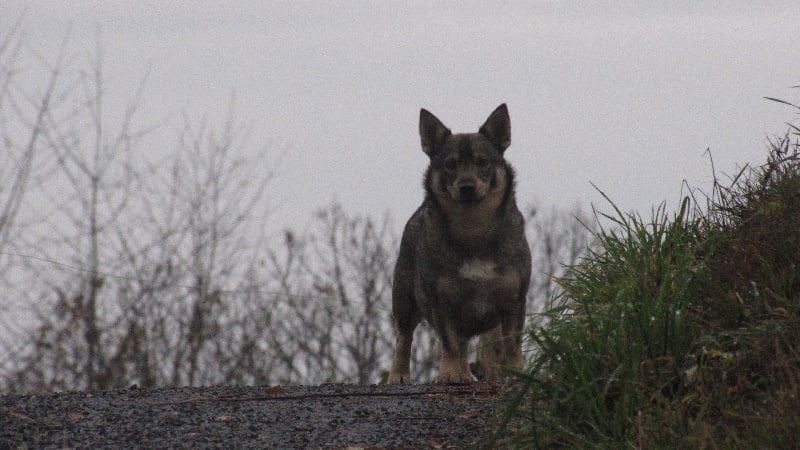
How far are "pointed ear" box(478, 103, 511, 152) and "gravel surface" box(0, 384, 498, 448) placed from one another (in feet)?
7.97

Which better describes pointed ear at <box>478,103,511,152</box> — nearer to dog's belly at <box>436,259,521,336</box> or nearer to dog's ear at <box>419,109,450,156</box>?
dog's ear at <box>419,109,450,156</box>

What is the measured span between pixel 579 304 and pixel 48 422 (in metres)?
3.12

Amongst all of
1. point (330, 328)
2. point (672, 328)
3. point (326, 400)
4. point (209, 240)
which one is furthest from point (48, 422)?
point (330, 328)

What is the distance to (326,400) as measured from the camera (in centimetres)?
720

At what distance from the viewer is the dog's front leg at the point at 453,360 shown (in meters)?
8.52

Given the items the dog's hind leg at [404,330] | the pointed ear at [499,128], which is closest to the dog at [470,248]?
the pointed ear at [499,128]

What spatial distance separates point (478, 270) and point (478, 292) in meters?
0.17

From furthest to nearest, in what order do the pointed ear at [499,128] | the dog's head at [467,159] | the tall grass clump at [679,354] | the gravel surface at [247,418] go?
the pointed ear at [499,128], the dog's head at [467,159], the gravel surface at [247,418], the tall grass clump at [679,354]

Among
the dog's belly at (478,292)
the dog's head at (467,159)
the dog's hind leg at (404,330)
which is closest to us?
the dog's belly at (478,292)

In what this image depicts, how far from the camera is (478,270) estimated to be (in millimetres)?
8766

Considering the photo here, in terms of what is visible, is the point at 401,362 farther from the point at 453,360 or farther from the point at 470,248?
the point at 470,248

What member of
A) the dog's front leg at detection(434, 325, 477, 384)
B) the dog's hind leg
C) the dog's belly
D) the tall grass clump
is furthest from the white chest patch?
the tall grass clump

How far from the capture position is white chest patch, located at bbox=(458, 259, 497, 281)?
8742mm

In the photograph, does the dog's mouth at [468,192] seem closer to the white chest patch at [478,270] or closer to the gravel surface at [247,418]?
the white chest patch at [478,270]
